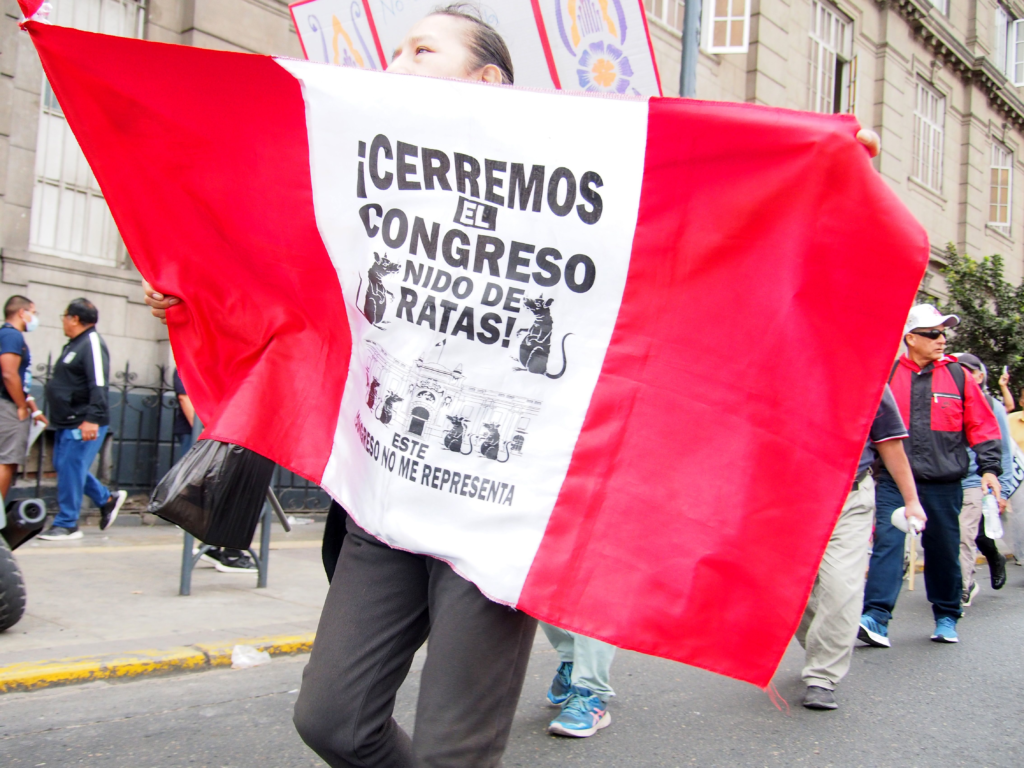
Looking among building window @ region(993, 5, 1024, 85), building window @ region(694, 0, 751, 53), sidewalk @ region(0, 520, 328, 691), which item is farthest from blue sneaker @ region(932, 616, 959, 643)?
building window @ region(993, 5, 1024, 85)

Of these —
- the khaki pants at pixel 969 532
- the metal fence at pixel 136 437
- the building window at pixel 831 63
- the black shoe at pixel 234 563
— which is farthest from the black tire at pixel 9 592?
the building window at pixel 831 63

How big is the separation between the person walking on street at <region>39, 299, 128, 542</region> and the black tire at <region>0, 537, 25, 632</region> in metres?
3.29

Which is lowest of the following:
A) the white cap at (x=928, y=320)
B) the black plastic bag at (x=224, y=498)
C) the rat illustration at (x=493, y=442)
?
the black plastic bag at (x=224, y=498)

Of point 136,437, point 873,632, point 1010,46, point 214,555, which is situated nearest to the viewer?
point 873,632

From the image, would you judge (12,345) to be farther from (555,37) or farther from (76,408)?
(555,37)

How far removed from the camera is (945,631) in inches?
245

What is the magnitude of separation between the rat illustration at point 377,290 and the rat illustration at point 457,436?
0.32 meters

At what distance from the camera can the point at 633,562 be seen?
1861 mm

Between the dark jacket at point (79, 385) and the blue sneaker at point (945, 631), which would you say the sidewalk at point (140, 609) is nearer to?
the dark jacket at point (79, 385)

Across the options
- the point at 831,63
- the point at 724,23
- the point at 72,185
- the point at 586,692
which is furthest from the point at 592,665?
the point at 831,63

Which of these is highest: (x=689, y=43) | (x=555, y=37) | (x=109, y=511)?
(x=689, y=43)

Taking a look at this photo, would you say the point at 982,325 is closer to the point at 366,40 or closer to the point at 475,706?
the point at 366,40

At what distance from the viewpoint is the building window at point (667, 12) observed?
1509 centimetres

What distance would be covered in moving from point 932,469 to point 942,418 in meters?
0.35
